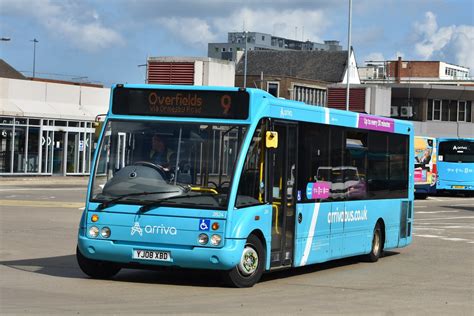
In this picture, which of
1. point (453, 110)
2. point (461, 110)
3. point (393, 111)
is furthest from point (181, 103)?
point (461, 110)

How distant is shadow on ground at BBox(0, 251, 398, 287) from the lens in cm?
1248

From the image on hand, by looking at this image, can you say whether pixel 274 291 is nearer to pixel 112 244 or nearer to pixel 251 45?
pixel 112 244

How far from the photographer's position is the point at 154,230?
11555 millimetres

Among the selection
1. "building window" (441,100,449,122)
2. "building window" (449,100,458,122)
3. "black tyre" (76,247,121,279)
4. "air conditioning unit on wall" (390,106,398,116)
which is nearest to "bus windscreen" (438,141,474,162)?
"air conditioning unit on wall" (390,106,398,116)

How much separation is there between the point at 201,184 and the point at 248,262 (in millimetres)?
1174

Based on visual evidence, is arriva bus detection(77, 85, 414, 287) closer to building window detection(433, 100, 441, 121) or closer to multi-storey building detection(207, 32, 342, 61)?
building window detection(433, 100, 441, 121)

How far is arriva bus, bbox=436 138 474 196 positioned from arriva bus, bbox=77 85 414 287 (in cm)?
3841

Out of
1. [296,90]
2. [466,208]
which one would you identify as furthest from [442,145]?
[296,90]

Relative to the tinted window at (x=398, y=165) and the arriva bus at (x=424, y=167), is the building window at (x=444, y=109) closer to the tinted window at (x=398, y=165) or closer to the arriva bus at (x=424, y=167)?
the arriva bus at (x=424, y=167)

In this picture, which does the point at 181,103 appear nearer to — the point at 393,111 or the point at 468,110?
the point at 393,111

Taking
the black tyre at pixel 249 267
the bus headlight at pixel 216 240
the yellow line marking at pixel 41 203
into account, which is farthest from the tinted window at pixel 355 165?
the yellow line marking at pixel 41 203

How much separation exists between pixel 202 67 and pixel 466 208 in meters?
26.8

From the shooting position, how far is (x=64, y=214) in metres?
25.6

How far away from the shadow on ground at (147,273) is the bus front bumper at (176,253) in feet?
1.82
